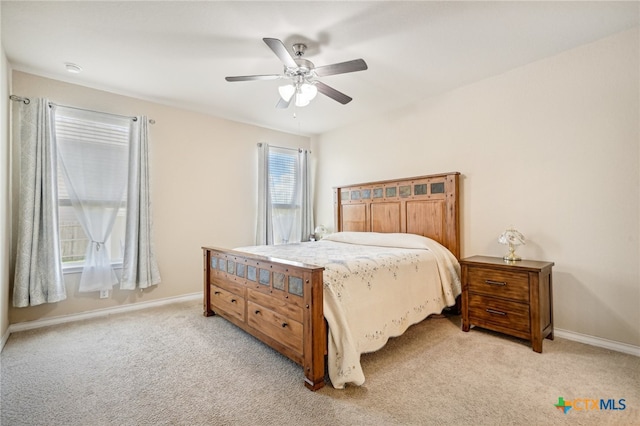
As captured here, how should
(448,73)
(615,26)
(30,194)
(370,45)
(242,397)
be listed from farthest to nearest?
(448,73), (30,194), (370,45), (615,26), (242,397)

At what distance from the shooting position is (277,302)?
231 cm

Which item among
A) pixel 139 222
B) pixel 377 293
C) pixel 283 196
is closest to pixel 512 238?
pixel 377 293

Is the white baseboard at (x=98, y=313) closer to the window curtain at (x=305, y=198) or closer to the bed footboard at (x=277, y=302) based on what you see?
the bed footboard at (x=277, y=302)

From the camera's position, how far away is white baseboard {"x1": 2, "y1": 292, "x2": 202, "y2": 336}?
119 inches

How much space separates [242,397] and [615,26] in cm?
399

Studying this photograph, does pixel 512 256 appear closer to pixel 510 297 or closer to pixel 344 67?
pixel 510 297

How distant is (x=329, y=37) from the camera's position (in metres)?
2.52

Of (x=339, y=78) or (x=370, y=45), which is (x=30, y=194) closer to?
(x=339, y=78)

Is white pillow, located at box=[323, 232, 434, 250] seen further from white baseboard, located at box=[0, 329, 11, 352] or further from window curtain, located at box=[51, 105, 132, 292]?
white baseboard, located at box=[0, 329, 11, 352]

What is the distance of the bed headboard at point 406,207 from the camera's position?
11.5 feet

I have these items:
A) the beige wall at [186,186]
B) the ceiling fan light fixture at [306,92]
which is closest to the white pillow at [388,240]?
the beige wall at [186,186]

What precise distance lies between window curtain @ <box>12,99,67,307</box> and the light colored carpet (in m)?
0.46

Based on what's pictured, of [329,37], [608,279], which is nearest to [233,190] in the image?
[329,37]

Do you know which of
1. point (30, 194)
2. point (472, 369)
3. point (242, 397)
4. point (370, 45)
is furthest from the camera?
point (30, 194)
